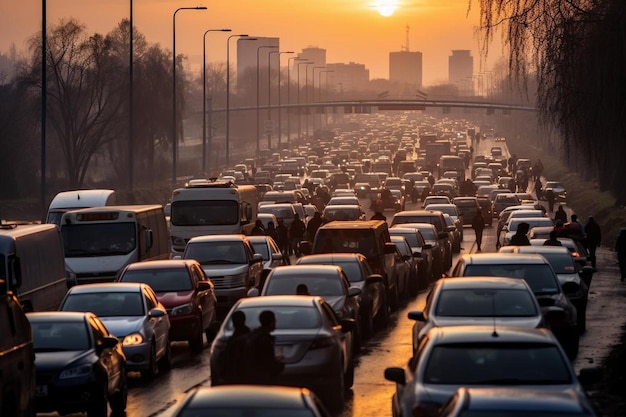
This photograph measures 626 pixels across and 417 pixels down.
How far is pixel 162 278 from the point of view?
2775 centimetres

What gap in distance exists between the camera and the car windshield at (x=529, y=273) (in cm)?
2244

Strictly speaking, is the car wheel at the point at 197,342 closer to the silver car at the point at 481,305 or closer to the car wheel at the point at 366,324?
the car wheel at the point at 366,324

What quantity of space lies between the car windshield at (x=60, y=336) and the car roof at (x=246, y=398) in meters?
8.57

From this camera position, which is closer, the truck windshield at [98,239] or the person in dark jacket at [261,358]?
the person in dark jacket at [261,358]

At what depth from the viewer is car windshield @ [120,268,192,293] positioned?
27492mm

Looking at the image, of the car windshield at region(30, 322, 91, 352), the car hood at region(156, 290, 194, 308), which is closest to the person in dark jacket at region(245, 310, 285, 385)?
the car windshield at region(30, 322, 91, 352)

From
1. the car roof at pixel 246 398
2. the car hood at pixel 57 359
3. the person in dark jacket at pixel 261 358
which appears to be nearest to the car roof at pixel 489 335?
the person in dark jacket at pixel 261 358

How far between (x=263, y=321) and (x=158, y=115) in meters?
95.6

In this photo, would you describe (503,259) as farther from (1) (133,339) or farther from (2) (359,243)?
(2) (359,243)

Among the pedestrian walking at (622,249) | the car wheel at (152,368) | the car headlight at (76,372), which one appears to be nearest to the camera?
the car headlight at (76,372)

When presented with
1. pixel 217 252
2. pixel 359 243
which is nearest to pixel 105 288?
pixel 359 243

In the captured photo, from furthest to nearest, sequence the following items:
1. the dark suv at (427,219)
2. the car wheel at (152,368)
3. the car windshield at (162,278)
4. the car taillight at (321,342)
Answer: the dark suv at (427,219) < the car windshield at (162,278) < the car wheel at (152,368) < the car taillight at (321,342)

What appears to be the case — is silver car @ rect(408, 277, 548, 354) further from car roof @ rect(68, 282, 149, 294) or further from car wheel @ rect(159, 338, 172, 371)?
car wheel @ rect(159, 338, 172, 371)

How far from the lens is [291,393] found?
35.1ft
